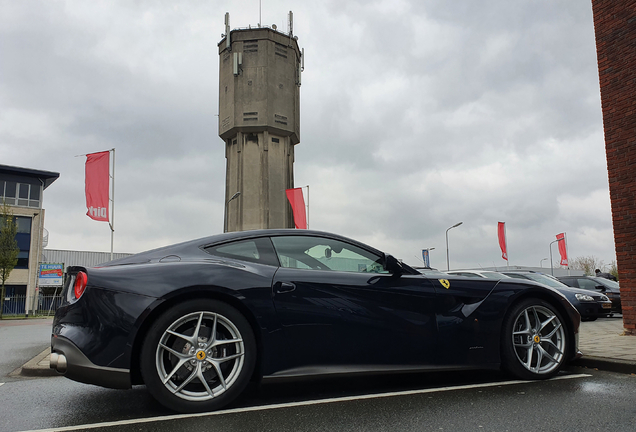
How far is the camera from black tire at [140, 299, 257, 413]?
10.9 ft

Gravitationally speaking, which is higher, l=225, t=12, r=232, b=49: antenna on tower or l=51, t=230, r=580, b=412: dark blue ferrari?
l=225, t=12, r=232, b=49: antenna on tower

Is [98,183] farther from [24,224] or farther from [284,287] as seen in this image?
[24,224]

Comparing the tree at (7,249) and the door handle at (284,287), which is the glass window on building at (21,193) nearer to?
the tree at (7,249)

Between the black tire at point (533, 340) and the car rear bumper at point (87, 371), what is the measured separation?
10.1 ft

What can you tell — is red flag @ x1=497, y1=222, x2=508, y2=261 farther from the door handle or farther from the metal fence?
the door handle

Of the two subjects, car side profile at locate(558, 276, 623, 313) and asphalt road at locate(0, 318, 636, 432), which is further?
car side profile at locate(558, 276, 623, 313)

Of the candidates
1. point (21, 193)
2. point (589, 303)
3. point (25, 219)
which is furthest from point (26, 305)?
point (589, 303)

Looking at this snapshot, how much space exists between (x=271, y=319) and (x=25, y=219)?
39.9 m

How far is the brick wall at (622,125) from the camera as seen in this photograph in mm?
7668

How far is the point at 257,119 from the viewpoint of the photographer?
4438 cm

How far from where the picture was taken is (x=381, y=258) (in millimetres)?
4180

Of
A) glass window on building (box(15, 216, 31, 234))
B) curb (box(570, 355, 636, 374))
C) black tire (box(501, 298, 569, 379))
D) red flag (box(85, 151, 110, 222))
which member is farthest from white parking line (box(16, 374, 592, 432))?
glass window on building (box(15, 216, 31, 234))

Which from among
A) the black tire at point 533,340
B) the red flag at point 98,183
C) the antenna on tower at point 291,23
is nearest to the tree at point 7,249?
the red flag at point 98,183

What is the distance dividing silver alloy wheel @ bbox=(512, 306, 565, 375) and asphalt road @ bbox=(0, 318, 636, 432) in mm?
186
